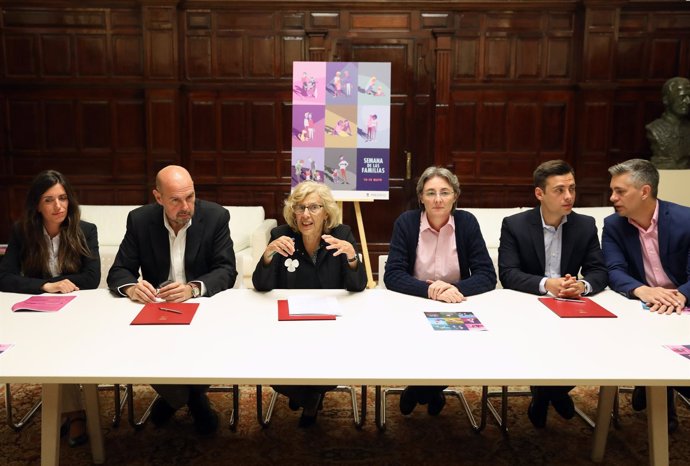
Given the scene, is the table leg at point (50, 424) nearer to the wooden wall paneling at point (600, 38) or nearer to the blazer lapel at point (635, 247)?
the blazer lapel at point (635, 247)

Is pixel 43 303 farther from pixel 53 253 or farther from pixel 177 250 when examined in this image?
pixel 177 250

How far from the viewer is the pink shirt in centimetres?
311

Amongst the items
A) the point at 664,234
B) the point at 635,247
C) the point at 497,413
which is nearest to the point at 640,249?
the point at 635,247

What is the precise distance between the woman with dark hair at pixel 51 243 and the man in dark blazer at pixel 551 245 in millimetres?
2064

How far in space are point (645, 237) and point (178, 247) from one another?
2.26 m

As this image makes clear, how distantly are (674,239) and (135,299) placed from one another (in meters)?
2.46

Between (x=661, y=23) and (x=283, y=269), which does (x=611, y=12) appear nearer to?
(x=661, y=23)

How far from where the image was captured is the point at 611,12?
629 centimetres

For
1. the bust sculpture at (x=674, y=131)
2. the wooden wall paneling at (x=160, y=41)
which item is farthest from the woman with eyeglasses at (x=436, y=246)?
the wooden wall paneling at (x=160, y=41)

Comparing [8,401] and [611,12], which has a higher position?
[611,12]

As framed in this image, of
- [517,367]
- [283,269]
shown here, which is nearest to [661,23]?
[283,269]

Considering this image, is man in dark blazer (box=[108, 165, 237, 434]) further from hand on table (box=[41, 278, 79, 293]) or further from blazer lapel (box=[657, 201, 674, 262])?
blazer lapel (box=[657, 201, 674, 262])

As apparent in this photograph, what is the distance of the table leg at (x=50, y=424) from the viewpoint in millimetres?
2068

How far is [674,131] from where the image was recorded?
612cm
